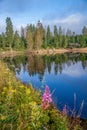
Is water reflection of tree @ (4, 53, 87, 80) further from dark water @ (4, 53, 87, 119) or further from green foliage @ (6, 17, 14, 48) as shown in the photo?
green foliage @ (6, 17, 14, 48)

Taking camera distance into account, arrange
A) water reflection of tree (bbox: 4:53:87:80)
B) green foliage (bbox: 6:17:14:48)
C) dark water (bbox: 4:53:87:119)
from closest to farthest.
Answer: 1. dark water (bbox: 4:53:87:119)
2. water reflection of tree (bbox: 4:53:87:80)
3. green foliage (bbox: 6:17:14:48)

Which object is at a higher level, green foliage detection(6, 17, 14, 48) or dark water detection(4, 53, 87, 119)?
green foliage detection(6, 17, 14, 48)

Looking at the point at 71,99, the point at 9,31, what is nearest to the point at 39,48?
the point at 9,31

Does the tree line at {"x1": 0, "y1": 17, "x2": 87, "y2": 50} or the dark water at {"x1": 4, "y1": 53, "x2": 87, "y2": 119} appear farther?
the tree line at {"x1": 0, "y1": 17, "x2": 87, "y2": 50}

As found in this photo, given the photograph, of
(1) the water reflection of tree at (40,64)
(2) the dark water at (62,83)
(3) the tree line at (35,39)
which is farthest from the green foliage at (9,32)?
(2) the dark water at (62,83)

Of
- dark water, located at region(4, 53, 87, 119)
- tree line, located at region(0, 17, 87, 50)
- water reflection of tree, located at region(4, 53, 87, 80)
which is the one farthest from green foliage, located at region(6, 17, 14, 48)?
→ dark water, located at region(4, 53, 87, 119)

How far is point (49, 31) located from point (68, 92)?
381 feet

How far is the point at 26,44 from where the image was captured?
126 m

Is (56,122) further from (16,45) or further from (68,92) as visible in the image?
(16,45)

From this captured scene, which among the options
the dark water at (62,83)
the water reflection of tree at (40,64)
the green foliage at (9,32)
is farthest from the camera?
the green foliage at (9,32)

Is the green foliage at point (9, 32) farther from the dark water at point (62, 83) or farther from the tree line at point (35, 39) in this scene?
the dark water at point (62, 83)

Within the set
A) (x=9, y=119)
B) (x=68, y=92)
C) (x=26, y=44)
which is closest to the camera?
Result: (x=9, y=119)

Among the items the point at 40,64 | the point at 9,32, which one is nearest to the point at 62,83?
the point at 40,64

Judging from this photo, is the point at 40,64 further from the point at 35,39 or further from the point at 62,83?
the point at 35,39
